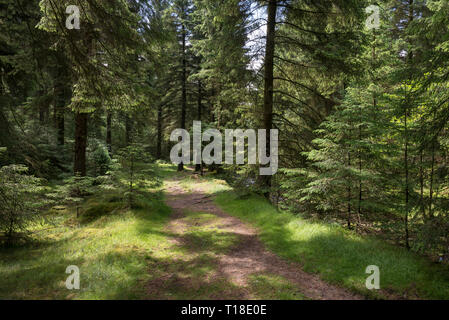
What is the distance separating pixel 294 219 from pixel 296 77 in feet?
20.8

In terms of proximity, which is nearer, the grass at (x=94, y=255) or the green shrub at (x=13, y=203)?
the grass at (x=94, y=255)

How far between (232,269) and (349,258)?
2645 millimetres

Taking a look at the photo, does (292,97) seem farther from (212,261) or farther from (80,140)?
(80,140)

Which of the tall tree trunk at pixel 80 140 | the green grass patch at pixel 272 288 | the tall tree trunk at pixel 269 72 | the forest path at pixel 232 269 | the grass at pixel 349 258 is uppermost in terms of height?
the tall tree trunk at pixel 269 72

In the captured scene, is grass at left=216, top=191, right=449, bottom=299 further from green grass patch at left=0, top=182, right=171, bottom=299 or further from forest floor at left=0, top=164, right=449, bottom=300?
green grass patch at left=0, top=182, right=171, bottom=299

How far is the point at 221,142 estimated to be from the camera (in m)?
17.0

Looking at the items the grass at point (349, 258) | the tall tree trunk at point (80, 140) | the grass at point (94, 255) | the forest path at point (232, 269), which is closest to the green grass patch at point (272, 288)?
the forest path at point (232, 269)

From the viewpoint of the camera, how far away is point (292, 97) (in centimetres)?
922

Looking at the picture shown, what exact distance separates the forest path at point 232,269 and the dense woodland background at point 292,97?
219 centimetres

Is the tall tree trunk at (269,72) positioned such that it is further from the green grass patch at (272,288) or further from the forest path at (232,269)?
the green grass patch at (272,288)

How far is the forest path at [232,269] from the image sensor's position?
424 cm
